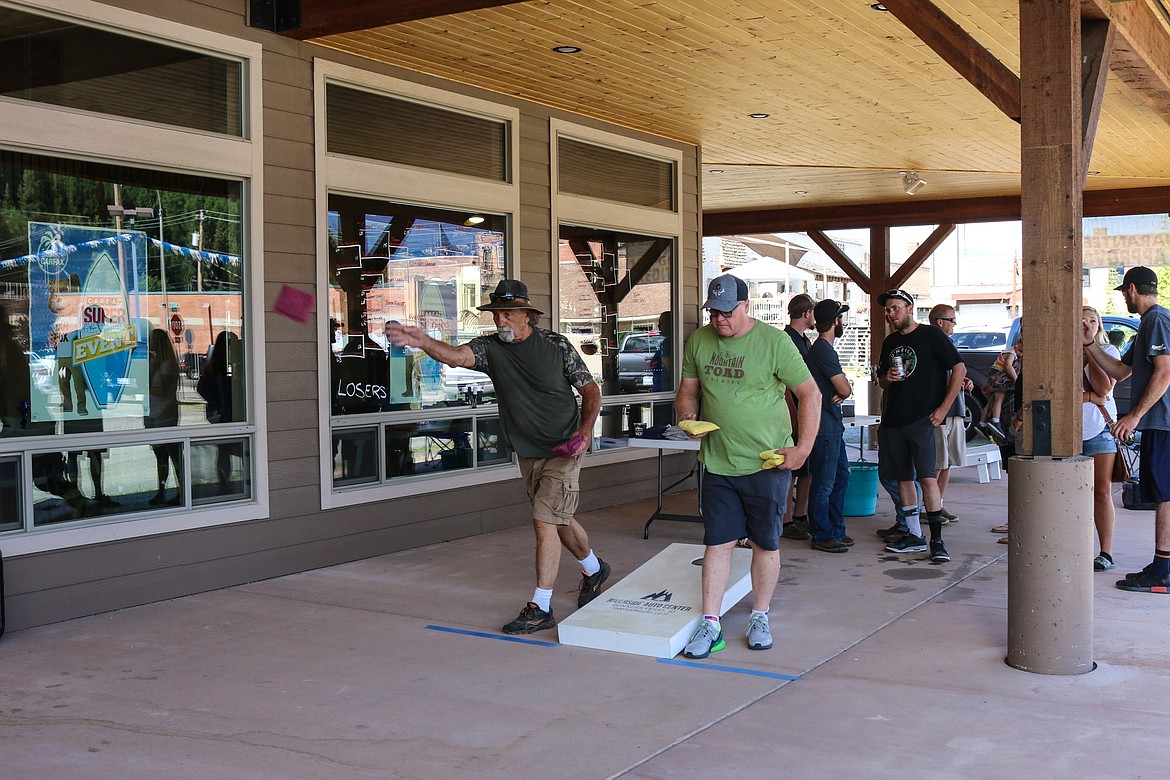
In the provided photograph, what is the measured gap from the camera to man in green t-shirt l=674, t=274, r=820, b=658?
15.4ft

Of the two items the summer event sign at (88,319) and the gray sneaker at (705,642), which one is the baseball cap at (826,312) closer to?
the gray sneaker at (705,642)

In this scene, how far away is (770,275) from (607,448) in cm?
2707

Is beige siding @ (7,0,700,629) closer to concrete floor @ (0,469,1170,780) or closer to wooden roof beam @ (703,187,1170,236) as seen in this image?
concrete floor @ (0,469,1170,780)

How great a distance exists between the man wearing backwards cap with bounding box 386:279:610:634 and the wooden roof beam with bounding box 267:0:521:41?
180 centimetres

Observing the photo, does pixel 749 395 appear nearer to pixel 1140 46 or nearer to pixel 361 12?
pixel 361 12

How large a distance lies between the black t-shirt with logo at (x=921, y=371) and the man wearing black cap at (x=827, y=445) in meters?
0.37

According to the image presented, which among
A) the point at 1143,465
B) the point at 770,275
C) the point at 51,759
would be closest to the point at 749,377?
the point at 1143,465

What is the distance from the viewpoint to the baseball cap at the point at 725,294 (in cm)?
463

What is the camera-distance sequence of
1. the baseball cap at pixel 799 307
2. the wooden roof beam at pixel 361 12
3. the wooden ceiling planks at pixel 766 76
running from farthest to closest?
the baseball cap at pixel 799 307
the wooden ceiling planks at pixel 766 76
the wooden roof beam at pixel 361 12

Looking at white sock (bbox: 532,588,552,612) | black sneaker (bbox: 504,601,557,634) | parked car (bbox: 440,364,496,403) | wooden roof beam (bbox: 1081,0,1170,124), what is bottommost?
black sneaker (bbox: 504,601,557,634)

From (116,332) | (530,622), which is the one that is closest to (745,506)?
(530,622)

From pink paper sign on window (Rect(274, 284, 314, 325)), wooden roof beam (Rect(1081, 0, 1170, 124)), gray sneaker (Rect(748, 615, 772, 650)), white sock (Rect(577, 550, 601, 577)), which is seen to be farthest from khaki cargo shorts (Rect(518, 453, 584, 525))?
wooden roof beam (Rect(1081, 0, 1170, 124))

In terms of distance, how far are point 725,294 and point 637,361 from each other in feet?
17.2

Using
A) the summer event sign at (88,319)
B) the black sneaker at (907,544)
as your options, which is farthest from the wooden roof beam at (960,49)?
the summer event sign at (88,319)
